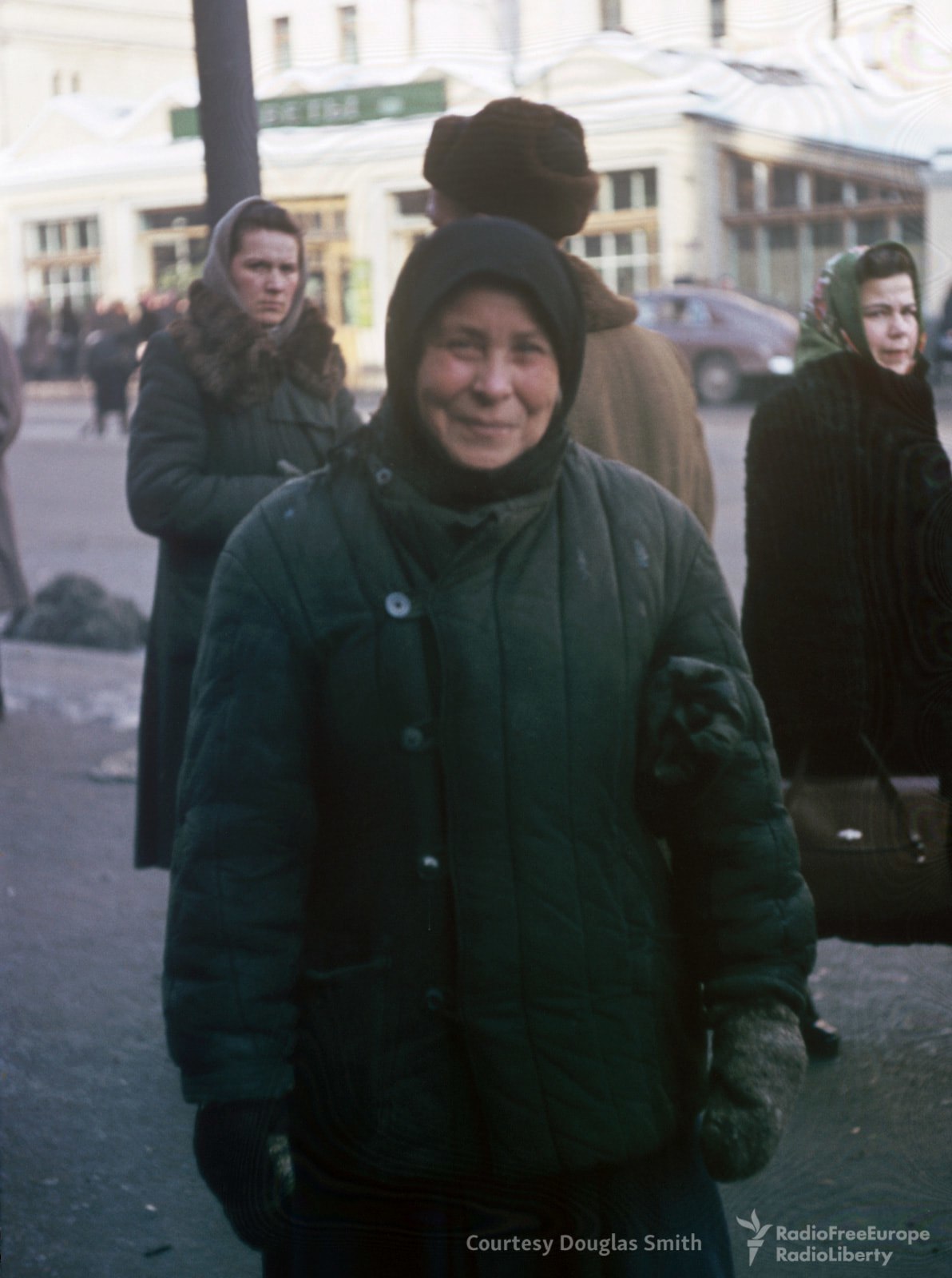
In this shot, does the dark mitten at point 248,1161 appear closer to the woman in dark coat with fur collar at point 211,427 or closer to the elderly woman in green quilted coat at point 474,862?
the elderly woman in green quilted coat at point 474,862

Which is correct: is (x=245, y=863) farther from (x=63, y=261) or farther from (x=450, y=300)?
(x=63, y=261)

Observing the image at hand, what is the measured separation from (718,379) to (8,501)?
13.3m

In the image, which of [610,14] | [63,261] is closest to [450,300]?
[610,14]

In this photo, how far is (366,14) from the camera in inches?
134

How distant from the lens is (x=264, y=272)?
147 inches

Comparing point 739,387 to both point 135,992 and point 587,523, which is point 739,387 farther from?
point 587,523

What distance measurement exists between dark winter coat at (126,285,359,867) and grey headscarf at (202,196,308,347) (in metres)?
0.03

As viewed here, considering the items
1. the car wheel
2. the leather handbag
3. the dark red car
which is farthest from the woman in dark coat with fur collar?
the car wheel

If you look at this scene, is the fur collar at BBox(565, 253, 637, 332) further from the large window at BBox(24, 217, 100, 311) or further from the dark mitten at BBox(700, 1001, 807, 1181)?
the large window at BBox(24, 217, 100, 311)

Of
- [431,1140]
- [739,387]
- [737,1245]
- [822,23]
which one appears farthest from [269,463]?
[739,387]

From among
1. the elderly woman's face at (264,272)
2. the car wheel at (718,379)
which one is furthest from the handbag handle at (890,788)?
the car wheel at (718,379)

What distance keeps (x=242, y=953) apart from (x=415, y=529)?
489 mm

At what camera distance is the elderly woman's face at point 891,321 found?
3.07 metres

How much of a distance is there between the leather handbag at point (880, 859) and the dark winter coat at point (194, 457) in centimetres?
146
